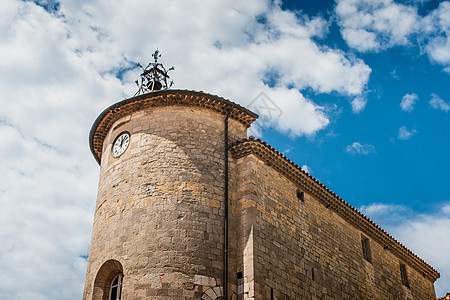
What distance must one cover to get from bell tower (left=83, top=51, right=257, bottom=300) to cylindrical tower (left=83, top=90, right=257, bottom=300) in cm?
3

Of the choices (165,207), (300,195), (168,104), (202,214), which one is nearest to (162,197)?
(165,207)

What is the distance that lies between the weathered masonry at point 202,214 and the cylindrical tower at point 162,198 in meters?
0.03

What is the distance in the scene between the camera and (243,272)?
12.7 meters

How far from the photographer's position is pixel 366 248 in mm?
18734

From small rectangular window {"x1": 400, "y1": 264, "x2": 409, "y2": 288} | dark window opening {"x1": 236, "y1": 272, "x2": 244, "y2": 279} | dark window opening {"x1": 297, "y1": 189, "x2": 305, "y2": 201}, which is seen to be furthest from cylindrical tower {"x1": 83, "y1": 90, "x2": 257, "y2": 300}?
small rectangular window {"x1": 400, "y1": 264, "x2": 409, "y2": 288}

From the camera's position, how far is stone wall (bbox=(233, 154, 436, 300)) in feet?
42.5

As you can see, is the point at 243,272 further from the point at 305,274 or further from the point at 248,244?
the point at 305,274

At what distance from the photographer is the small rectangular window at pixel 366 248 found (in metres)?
18.5

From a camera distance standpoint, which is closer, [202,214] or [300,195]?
[202,214]

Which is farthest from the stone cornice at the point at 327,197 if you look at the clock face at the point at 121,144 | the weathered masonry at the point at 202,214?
the clock face at the point at 121,144

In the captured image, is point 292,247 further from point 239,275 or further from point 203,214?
point 203,214

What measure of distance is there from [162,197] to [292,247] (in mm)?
4274

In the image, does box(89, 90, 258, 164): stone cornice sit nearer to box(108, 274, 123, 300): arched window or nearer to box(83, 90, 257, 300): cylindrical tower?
box(83, 90, 257, 300): cylindrical tower

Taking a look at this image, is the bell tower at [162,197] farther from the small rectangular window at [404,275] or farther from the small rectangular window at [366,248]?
the small rectangular window at [404,275]
